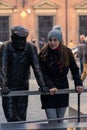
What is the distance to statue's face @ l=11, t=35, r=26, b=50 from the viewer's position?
235 inches

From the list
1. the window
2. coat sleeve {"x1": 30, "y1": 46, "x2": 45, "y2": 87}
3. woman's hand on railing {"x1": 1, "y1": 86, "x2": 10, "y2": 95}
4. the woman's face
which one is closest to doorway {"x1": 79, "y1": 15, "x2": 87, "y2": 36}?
the window

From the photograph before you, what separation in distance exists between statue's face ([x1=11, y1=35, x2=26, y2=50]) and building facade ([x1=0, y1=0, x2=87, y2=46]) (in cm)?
3763

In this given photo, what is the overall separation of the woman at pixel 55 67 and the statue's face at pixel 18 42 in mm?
321

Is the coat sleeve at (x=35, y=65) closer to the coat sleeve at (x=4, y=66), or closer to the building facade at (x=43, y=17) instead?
the coat sleeve at (x=4, y=66)

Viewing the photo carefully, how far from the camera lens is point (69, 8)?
44.5 metres

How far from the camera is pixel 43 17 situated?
44.7m

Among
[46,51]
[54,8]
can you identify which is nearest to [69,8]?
[54,8]

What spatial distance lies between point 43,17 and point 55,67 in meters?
38.7

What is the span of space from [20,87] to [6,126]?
86 centimetres

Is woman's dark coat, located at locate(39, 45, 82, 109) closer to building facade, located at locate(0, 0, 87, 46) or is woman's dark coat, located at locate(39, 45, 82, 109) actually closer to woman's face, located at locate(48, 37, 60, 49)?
woman's face, located at locate(48, 37, 60, 49)

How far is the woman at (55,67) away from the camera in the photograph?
6.17 m

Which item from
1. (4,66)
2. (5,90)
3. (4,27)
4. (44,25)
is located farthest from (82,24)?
(5,90)

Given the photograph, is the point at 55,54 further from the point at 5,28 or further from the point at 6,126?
the point at 5,28

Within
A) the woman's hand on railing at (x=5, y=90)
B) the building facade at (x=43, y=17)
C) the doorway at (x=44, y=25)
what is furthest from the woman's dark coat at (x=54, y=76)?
the doorway at (x=44, y=25)
